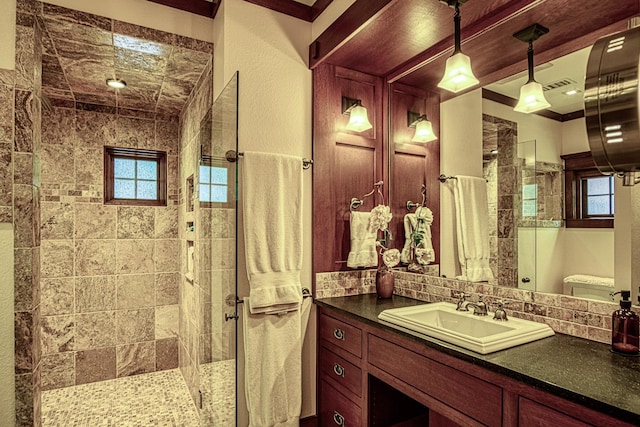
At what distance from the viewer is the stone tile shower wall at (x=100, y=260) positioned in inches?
126

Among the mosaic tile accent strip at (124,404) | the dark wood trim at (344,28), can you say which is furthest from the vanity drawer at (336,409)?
the dark wood trim at (344,28)

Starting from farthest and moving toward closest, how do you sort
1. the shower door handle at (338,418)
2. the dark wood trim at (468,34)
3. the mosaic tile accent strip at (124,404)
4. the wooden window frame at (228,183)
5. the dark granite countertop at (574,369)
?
the mosaic tile accent strip at (124,404), the shower door handle at (338,418), the wooden window frame at (228,183), the dark wood trim at (468,34), the dark granite countertop at (574,369)

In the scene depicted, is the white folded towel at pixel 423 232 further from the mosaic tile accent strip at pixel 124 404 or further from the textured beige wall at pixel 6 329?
the textured beige wall at pixel 6 329

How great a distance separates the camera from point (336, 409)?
2.11 metres

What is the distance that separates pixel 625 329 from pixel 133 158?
380 centimetres

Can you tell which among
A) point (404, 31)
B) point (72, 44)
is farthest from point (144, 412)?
point (404, 31)

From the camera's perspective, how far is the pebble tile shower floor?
2.39 meters

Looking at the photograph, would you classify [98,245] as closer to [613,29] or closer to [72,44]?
[72,44]

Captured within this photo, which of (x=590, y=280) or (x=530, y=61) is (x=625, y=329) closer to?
(x=590, y=280)

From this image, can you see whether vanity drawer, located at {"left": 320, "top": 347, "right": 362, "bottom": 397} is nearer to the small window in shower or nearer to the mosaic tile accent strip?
the small window in shower

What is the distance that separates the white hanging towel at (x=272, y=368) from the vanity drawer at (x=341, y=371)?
16 cm

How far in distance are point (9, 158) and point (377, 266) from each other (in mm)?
2121

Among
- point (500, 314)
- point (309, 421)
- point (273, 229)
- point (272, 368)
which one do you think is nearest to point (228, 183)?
point (273, 229)

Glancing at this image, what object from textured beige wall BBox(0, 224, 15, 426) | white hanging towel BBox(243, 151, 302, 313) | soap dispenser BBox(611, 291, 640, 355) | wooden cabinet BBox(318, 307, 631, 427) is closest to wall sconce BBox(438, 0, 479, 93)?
white hanging towel BBox(243, 151, 302, 313)
